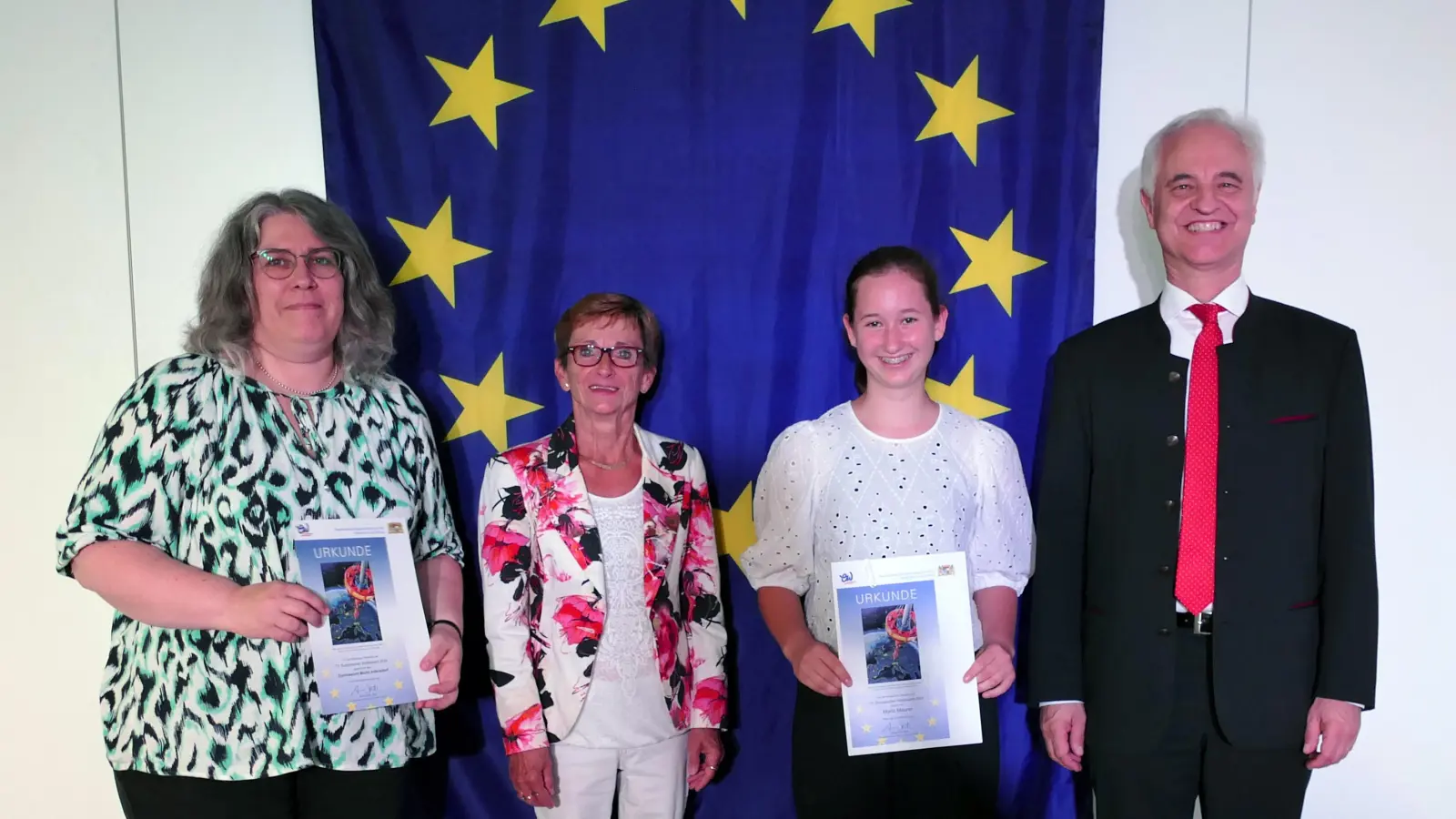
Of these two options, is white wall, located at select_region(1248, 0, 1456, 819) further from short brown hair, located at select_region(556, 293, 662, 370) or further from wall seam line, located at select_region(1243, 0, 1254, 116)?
short brown hair, located at select_region(556, 293, 662, 370)

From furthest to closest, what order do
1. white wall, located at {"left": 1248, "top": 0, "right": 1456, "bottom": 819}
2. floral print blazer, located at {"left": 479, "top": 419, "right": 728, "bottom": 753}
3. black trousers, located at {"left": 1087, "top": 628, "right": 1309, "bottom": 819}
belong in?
white wall, located at {"left": 1248, "top": 0, "right": 1456, "bottom": 819}
floral print blazer, located at {"left": 479, "top": 419, "right": 728, "bottom": 753}
black trousers, located at {"left": 1087, "top": 628, "right": 1309, "bottom": 819}

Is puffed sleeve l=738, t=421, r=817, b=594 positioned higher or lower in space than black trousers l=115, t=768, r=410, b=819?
higher

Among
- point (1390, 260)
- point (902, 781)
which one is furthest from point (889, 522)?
point (1390, 260)

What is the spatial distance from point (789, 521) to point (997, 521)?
0.47 m

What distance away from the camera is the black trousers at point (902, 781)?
1890mm

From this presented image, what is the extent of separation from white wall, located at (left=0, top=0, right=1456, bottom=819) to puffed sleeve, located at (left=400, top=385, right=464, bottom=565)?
97cm

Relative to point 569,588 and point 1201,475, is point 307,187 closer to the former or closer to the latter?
point 569,588

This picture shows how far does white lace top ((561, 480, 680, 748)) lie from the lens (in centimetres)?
198

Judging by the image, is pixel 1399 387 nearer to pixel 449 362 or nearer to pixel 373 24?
pixel 449 362

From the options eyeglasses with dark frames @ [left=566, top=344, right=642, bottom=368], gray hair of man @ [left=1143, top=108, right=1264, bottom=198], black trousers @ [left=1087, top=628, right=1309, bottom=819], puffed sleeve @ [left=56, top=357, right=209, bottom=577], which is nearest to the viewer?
puffed sleeve @ [left=56, top=357, right=209, bottom=577]

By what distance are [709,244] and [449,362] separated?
2.66 feet

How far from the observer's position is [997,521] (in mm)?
1960

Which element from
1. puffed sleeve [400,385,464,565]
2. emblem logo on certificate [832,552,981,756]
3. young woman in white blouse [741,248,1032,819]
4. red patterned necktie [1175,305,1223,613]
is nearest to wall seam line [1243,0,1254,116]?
red patterned necktie [1175,305,1223,613]

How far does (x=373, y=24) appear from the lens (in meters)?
2.40
